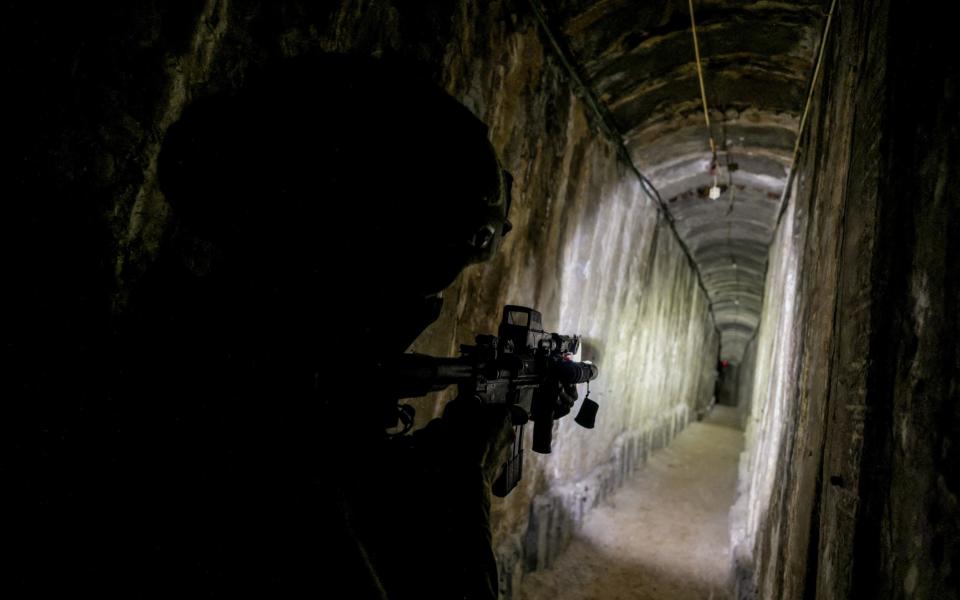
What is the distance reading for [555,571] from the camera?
443 cm

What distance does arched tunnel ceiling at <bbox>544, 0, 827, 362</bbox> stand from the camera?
3.21 meters

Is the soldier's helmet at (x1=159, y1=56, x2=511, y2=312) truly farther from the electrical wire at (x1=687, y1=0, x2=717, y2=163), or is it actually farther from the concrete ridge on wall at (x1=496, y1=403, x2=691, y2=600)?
the concrete ridge on wall at (x1=496, y1=403, x2=691, y2=600)

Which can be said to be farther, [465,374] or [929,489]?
[465,374]

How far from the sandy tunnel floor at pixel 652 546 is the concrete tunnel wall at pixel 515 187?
0.27 m

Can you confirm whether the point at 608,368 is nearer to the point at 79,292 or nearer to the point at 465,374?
the point at 465,374

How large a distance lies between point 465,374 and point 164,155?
110cm

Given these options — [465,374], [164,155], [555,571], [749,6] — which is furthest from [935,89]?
[555,571]

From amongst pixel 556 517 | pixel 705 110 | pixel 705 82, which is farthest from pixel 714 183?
pixel 556 517

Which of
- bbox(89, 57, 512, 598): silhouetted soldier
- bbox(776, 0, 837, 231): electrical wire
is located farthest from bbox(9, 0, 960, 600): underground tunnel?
bbox(776, 0, 837, 231): electrical wire

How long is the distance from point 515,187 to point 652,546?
4554 millimetres

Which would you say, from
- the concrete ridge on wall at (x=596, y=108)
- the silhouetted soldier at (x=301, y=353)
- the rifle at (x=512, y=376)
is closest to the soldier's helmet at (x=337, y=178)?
the silhouetted soldier at (x=301, y=353)

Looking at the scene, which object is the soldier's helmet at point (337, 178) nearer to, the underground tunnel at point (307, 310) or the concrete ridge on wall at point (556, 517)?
the underground tunnel at point (307, 310)

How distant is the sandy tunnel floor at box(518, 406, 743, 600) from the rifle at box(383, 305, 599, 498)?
2794 millimetres

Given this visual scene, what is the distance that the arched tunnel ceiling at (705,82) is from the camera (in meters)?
3.21
